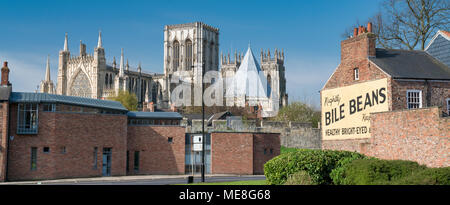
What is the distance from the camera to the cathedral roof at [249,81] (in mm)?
110025

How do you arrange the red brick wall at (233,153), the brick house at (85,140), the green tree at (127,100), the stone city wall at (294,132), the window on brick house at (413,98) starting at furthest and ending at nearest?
the green tree at (127,100), the stone city wall at (294,132), the red brick wall at (233,153), the brick house at (85,140), the window on brick house at (413,98)

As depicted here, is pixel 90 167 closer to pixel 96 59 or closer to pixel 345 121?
pixel 345 121

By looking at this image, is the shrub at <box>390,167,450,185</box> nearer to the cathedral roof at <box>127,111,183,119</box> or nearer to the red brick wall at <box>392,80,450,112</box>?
the red brick wall at <box>392,80,450,112</box>

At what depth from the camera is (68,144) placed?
3519 centimetres

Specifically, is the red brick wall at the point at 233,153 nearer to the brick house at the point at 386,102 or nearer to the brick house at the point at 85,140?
the brick house at the point at 85,140

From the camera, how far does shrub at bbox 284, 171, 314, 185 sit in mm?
17219

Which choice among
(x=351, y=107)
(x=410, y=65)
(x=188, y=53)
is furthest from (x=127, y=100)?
(x=410, y=65)

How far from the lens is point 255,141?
41969 millimetres

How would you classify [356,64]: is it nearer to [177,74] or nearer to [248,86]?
[248,86]

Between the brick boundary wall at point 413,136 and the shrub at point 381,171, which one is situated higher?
the brick boundary wall at point 413,136

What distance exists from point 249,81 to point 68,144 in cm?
8082

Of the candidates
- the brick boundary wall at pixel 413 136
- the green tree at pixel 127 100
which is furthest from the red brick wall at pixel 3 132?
the green tree at pixel 127 100

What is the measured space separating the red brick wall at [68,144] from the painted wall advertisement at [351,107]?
52.5ft
